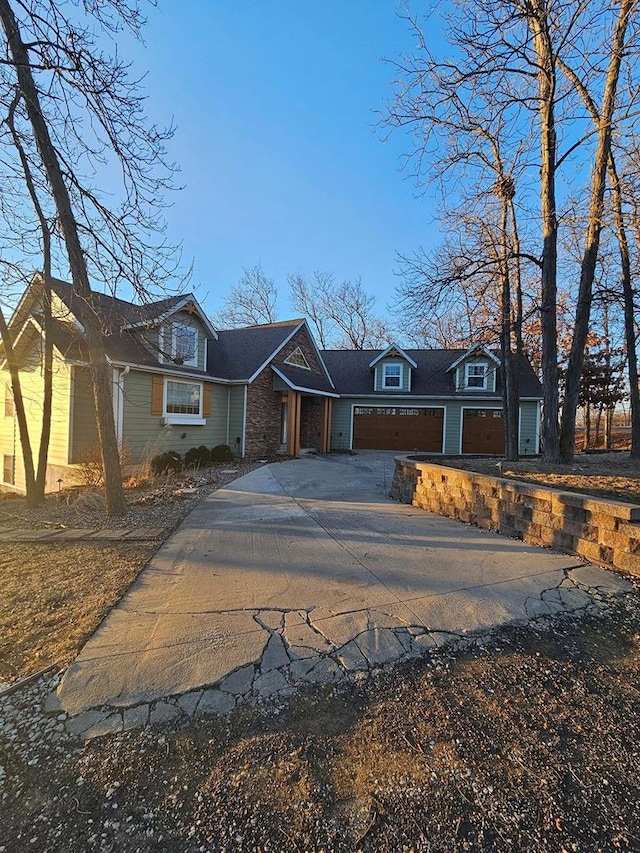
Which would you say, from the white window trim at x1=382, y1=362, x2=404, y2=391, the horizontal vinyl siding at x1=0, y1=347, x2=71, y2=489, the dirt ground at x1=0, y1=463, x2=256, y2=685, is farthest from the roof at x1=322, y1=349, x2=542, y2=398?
the dirt ground at x1=0, y1=463, x2=256, y2=685

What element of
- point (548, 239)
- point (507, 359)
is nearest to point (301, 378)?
point (507, 359)

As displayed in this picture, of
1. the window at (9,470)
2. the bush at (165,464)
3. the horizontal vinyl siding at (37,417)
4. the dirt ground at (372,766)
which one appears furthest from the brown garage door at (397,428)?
the dirt ground at (372,766)

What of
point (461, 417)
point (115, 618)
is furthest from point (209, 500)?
point (461, 417)

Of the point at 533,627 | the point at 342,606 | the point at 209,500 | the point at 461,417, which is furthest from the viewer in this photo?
the point at 461,417

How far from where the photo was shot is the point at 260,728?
6.69 ft

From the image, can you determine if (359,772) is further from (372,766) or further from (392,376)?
(392,376)

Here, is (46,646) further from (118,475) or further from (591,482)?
(591,482)

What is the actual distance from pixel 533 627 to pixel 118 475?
601 cm

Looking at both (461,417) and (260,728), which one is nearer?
(260,728)

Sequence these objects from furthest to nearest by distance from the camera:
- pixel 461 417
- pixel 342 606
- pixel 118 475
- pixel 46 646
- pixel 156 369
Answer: pixel 461 417 → pixel 156 369 → pixel 118 475 → pixel 342 606 → pixel 46 646

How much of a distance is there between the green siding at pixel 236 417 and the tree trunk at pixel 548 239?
9317 mm

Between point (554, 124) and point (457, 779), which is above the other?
point (554, 124)

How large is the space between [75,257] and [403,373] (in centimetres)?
1483

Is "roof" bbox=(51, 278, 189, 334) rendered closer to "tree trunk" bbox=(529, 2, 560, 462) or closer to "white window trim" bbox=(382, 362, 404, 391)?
"tree trunk" bbox=(529, 2, 560, 462)
